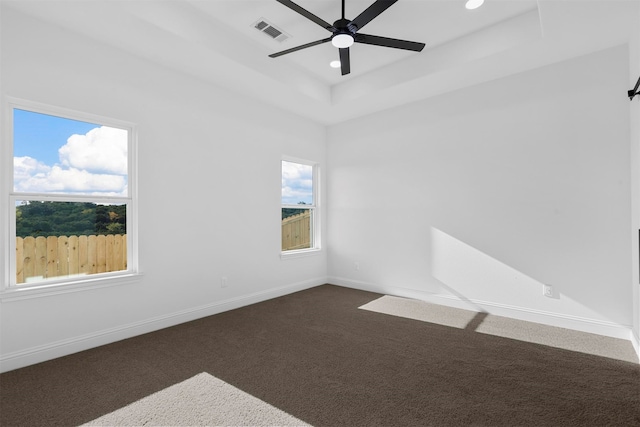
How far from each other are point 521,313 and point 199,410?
3479 millimetres

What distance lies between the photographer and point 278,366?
2490 millimetres

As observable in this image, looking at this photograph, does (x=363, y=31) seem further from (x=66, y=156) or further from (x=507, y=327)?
(x=507, y=327)

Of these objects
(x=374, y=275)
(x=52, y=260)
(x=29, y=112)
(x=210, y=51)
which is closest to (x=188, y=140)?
(x=210, y=51)

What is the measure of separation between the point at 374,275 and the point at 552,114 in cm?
308

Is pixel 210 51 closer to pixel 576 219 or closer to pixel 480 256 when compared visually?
pixel 480 256

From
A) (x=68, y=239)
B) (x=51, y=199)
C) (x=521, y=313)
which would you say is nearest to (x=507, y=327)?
(x=521, y=313)

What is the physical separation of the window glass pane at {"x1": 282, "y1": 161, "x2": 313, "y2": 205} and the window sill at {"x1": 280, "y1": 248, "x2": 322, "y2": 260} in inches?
31.2

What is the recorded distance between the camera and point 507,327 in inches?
132

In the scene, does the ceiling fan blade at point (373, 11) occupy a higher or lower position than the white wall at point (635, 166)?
higher

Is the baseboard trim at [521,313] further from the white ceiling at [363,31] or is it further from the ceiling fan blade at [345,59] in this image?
the ceiling fan blade at [345,59]

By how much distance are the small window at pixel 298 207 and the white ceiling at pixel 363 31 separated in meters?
1.38

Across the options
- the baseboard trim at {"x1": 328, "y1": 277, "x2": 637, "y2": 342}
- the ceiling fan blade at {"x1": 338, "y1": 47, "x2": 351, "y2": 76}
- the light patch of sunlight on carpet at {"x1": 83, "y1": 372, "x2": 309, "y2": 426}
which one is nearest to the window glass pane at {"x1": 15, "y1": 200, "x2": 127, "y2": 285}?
the light patch of sunlight on carpet at {"x1": 83, "y1": 372, "x2": 309, "y2": 426}

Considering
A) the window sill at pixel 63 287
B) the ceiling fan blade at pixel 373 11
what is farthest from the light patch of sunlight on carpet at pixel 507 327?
the ceiling fan blade at pixel 373 11

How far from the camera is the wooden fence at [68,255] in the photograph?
102 inches
